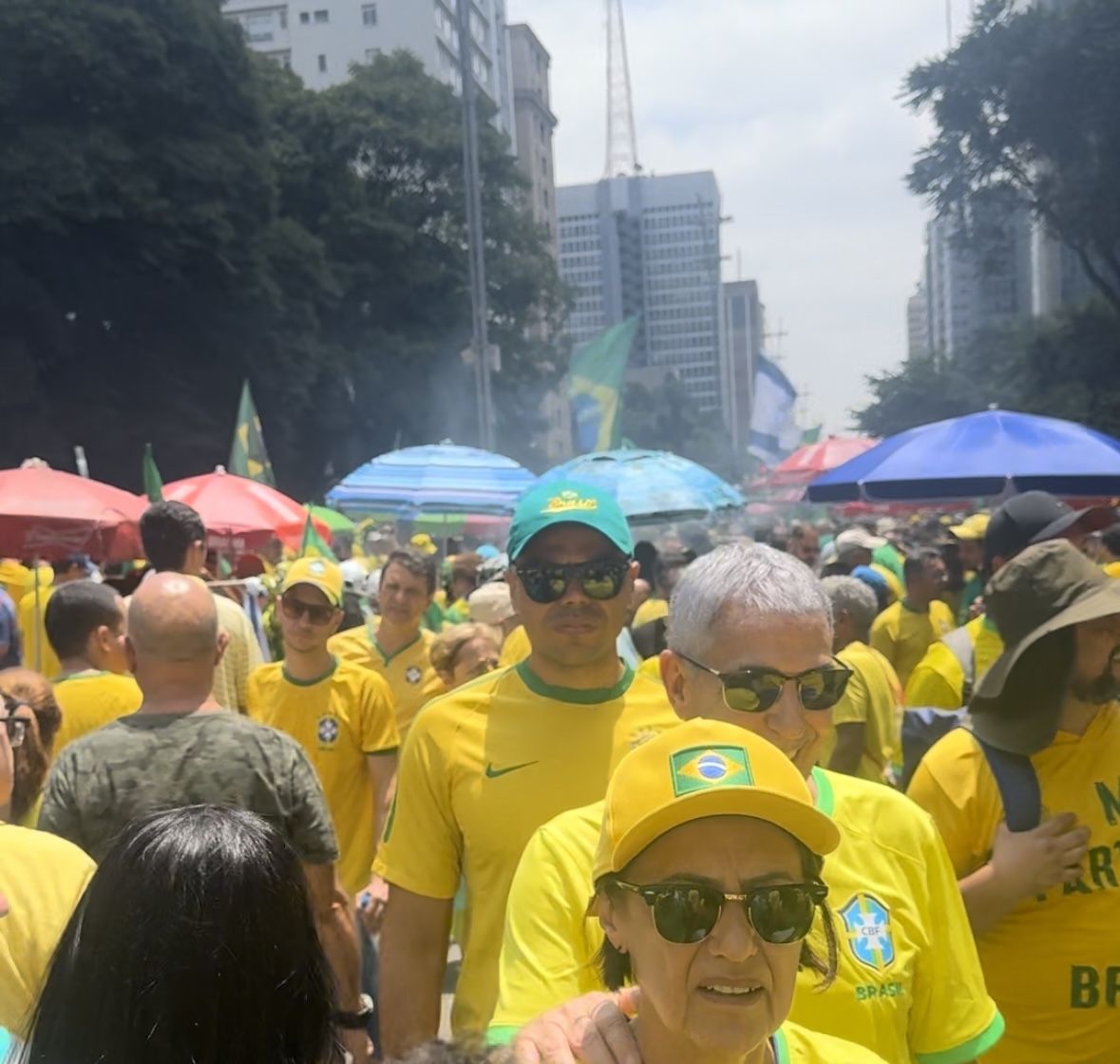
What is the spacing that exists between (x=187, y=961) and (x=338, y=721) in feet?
13.1

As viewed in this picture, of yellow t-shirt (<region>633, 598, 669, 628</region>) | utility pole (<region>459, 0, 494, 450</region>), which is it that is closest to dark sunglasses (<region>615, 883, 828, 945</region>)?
yellow t-shirt (<region>633, 598, 669, 628</region>)

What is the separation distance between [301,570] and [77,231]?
31.4 m

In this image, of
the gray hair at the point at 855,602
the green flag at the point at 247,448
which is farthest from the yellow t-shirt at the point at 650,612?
the green flag at the point at 247,448

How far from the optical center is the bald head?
3.79m

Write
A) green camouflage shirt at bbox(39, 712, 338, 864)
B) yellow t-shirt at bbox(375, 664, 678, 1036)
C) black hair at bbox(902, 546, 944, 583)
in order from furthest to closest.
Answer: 1. black hair at bbox(902, 546, 944, 583)
2. green camouflage shirt at bbox(39, 712, 338, 864)
3. yellow t-shirt at bbox(375, 664, 678, 1036)

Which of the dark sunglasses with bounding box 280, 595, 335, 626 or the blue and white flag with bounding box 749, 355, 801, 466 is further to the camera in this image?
the blue and white flag with bounding box 749, 355, 801, 466

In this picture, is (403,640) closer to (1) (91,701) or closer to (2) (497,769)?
(1) (91,701)

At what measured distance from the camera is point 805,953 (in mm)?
2012

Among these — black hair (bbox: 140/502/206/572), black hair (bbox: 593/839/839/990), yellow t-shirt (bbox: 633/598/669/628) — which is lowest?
yellow t-shirt (bbox: 633/598/669/628)

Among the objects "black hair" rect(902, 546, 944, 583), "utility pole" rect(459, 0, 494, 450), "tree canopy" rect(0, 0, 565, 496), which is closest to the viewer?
"black hair" rect(902, 546, 944, 583)

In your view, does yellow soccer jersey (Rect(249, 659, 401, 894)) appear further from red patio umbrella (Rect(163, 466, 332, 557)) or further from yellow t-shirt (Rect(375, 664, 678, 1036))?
red patio umbrella (Rect(163, 466, 332, 557))

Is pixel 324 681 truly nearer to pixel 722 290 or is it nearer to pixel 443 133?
pixel 443 133

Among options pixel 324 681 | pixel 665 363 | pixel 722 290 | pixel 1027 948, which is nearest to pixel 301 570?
pixel 324 681

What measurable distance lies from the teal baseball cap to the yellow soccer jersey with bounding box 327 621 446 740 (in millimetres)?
3020
